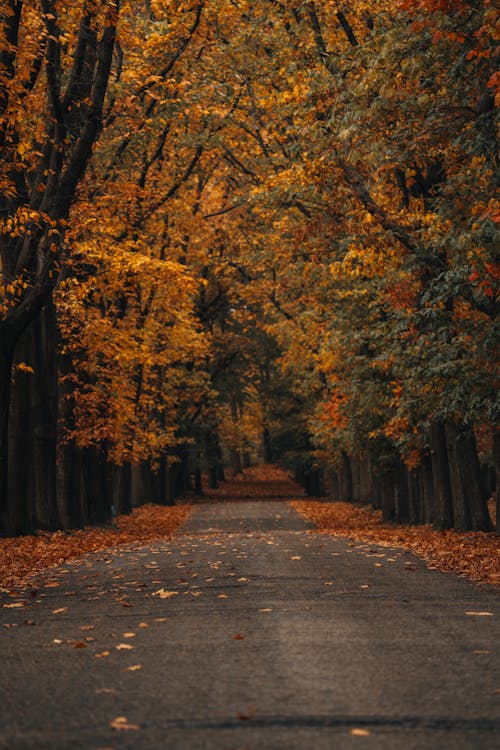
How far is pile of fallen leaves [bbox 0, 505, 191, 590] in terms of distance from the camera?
14.6 meters

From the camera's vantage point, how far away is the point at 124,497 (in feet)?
115

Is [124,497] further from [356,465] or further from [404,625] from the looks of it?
[404,625]

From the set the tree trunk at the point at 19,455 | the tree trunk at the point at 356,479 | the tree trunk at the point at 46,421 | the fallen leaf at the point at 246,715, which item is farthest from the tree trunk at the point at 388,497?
the fallen leaf at the point at 246,715

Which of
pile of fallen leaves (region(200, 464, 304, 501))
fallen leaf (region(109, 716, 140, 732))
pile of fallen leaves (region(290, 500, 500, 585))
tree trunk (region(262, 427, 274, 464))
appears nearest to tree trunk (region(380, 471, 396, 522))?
pile of fallen leaves (region(290, 500, 500, 585))

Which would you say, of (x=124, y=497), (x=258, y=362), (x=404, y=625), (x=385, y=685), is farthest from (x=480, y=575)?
(x=258, y=362)

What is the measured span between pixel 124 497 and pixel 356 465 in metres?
13.8

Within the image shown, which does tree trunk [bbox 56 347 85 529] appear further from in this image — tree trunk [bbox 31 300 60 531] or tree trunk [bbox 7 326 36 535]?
tree trunk [bbox 7 326 36 535]

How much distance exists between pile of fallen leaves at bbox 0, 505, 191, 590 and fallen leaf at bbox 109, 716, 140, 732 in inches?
297

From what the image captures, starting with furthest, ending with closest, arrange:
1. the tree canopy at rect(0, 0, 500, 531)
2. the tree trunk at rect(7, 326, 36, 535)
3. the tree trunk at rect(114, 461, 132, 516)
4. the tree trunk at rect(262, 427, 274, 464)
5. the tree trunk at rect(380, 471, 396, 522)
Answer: the tree trunk at rect(262, 427, 274, 464) < the tree trunk at rect(114, 461, 132, 516) < the tree trunk at rect(380, 471, 396, 522) < the tree trunk at rect(7, 326, 36, 535) < the tree canopy at rect(0, 0, 500, 531)

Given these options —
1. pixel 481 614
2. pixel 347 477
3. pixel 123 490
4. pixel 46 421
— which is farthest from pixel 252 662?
pixel 347 477

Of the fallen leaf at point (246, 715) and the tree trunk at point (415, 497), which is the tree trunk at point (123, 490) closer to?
the tree trunk at point (415, 497)

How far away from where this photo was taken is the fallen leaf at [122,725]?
517 cm

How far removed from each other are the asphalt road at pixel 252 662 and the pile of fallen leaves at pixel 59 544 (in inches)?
55.1

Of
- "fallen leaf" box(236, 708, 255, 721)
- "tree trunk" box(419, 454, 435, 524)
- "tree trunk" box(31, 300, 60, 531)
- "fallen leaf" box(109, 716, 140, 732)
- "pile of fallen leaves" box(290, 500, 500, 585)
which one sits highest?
"tree trunk" box(31, 300, 60, 531)
